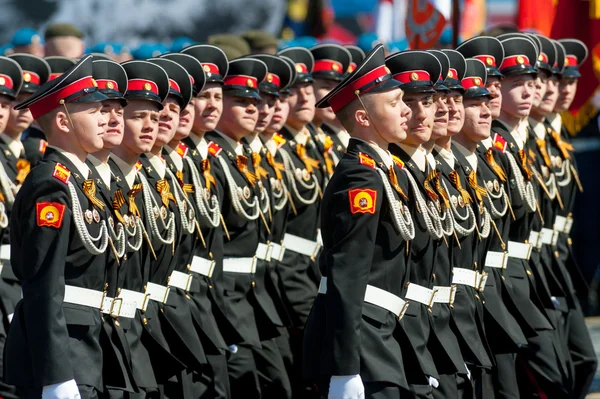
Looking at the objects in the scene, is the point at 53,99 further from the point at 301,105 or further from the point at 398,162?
the point at 301,105

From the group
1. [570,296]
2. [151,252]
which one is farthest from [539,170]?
[151,252]

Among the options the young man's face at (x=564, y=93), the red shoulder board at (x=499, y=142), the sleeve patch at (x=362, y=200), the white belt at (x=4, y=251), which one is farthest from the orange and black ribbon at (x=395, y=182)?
the young man's face at (x=564, y=93)

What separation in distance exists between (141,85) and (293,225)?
274 centimetres

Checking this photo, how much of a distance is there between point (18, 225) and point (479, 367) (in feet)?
8.57

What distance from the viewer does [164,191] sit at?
7832 mm

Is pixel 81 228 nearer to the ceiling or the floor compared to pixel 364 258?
nearer to the ceiling

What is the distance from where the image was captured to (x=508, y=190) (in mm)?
8867

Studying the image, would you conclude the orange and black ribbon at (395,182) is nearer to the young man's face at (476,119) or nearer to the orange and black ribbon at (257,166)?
the young man's face at (476,119)

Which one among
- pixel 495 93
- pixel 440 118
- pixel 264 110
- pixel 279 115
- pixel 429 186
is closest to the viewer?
pixel 429 186

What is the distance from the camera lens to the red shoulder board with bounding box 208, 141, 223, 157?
29.5 ft

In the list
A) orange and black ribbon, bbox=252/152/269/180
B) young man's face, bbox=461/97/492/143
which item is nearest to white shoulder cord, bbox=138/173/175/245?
orange and black ribbon, bbox=252/152/269/180

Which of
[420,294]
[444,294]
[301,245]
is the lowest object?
[301,245]

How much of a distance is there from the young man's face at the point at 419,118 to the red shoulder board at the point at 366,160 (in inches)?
21.3

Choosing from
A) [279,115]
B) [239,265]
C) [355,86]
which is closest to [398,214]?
[355,86]
